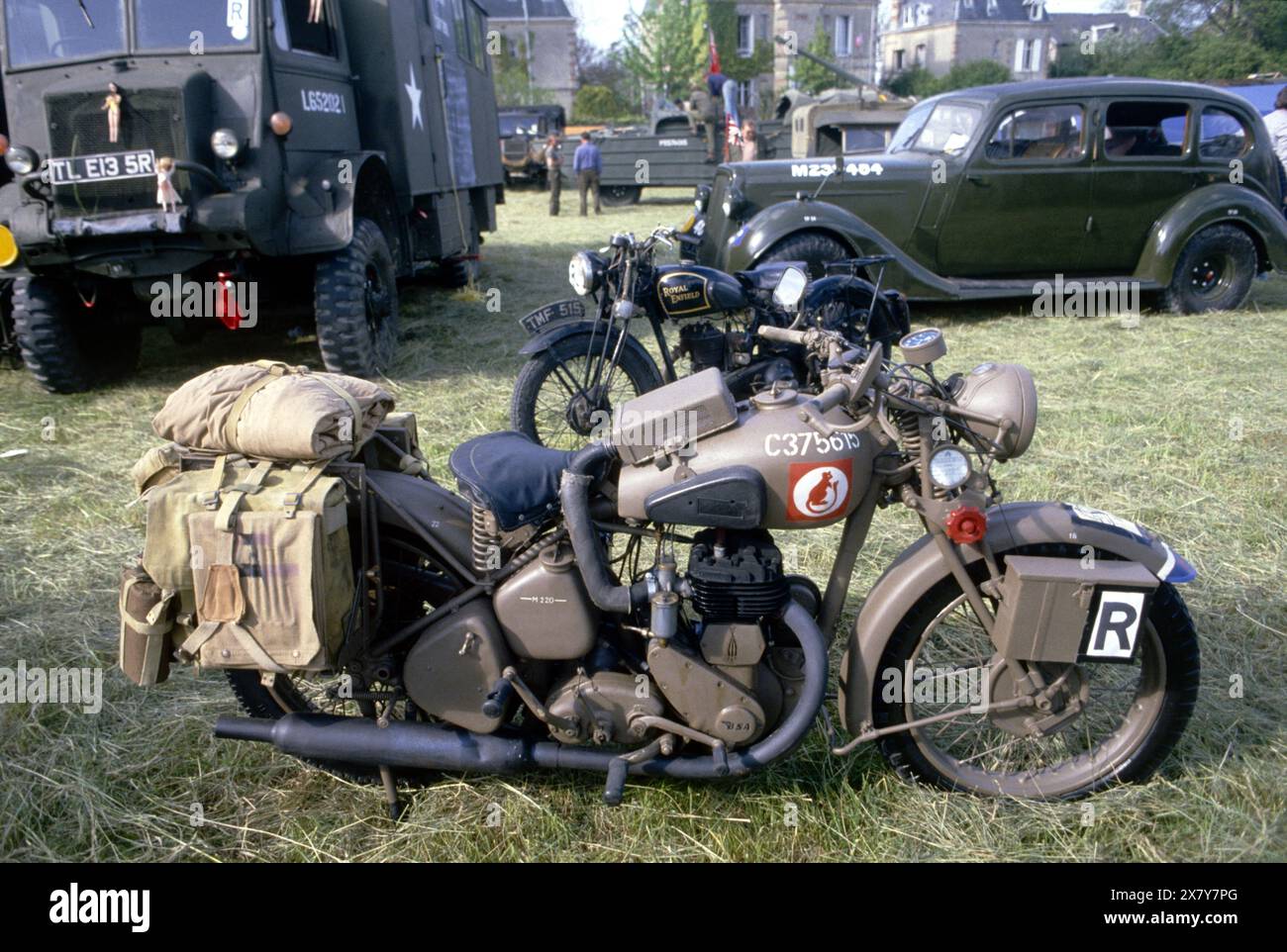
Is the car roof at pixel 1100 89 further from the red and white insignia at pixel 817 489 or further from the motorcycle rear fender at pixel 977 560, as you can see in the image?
the red and white insignia at pixel 817 489

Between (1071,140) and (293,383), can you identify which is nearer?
(293,383)

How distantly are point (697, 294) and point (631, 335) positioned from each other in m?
0.39

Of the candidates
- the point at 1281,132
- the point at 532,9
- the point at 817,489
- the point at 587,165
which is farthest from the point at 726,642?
the point at 532,9

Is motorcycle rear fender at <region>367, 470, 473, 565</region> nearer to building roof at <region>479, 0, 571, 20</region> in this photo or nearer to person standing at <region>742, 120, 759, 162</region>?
person standing at <region>742, 120, 759, 162</region>

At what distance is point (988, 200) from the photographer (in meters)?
7.59

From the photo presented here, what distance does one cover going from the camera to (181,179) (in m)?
5.18

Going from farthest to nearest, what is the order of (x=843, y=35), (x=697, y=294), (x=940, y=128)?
1. (x=843, y=35)
2. (x=940, y=128)
3. (x=697, y=294)

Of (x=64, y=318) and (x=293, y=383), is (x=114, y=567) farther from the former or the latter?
(x=64, y=318)

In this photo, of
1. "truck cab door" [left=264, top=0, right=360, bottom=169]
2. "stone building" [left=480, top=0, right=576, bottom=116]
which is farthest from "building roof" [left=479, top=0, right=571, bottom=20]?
"truck cab door" [left=264, top=0, right=360, bottom=169]

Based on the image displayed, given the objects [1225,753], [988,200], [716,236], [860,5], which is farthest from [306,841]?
[860,5]

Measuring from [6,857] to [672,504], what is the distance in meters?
1.79

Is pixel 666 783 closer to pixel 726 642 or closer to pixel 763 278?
pixel 726 642

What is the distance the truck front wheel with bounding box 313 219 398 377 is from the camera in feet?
18.6

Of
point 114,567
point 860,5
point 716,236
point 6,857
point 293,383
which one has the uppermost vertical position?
point 860,5
